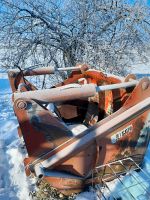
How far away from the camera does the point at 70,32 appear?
29.0ft

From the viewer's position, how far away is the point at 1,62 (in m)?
8.89

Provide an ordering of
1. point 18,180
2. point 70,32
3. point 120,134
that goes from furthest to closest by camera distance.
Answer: point 70,32, point 18,180, point 120,134

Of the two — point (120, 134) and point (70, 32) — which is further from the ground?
point (70, 32)

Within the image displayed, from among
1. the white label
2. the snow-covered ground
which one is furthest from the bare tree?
the white label

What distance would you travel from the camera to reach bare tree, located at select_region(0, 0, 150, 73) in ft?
27.9

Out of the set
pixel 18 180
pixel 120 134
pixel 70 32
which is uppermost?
pixel 70 32

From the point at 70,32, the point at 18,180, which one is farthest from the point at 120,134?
the point at 70,32

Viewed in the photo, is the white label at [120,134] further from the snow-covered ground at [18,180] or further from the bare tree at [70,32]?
the bare tree at [70,32]

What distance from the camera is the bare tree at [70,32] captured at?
8500 millimetres

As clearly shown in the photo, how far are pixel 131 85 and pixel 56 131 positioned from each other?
1.10 meters

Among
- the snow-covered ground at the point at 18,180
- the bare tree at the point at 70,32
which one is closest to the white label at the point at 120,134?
the snow-covered ground at the point at 18,180

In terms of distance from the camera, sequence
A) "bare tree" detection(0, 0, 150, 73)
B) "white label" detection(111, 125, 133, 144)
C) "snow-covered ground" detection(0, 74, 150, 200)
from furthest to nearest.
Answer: "bare tree" detection(0, 0, 150, 73), "white label" detection(111, 125, 133, 144), "snow-covered ground" detection(0, 74, 150, 200)

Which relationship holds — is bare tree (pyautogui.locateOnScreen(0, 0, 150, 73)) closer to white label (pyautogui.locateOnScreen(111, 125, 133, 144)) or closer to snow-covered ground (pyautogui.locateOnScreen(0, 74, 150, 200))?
snow-covered ground (pyautogui.locateOnScreen(0, 74, 150, 200))

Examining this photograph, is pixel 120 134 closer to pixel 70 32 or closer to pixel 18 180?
pixel 18 180
